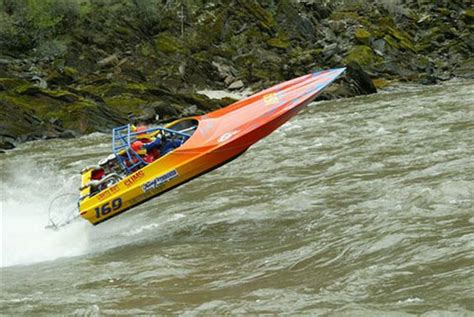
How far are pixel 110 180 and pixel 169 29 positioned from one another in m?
43.0

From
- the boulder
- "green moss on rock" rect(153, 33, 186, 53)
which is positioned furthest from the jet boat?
"green moss on rock" rect(153, 33, 186, 53)

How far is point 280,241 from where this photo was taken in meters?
8.52

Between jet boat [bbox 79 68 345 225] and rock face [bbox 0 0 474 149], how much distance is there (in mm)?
17434

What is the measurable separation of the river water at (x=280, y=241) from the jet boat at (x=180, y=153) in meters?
0.78

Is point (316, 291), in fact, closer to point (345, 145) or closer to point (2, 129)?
point (345, 145)

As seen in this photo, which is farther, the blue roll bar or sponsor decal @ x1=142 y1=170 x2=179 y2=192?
the blue roll bar

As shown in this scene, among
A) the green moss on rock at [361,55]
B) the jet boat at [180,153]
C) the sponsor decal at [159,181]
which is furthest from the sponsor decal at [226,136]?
the green moss on rock at [361,55]

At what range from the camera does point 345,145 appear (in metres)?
15.8

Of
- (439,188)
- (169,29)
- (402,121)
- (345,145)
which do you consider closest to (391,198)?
(439,188)

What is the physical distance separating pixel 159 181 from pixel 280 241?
2316mm

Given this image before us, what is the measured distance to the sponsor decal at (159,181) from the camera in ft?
31.9

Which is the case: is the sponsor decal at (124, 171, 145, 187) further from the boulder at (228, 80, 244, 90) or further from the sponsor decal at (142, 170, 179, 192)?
the boulder at (228, 80, 244, 90)

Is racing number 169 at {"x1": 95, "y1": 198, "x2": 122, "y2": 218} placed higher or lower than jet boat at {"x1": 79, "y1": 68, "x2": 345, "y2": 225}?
lower

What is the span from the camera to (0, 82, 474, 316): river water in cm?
621
